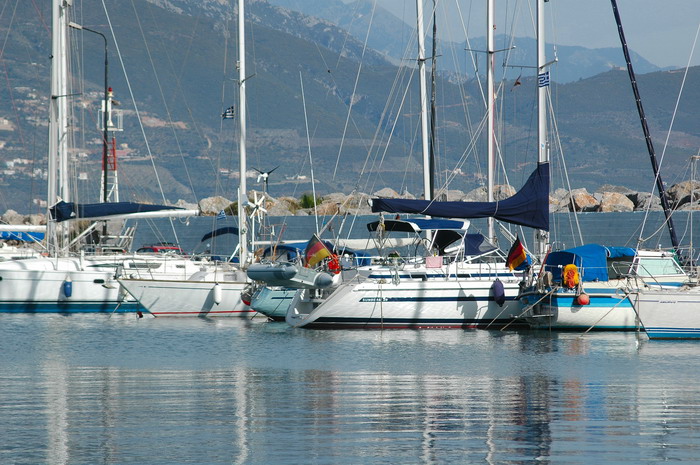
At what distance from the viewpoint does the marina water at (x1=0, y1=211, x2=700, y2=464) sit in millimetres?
13211

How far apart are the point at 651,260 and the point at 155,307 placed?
46.3 feet

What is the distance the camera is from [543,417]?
15.5 meters

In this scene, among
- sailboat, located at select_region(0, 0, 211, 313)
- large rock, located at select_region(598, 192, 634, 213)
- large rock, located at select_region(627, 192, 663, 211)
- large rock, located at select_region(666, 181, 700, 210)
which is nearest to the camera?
sailboat, located at select_region(0, 0, 211, 313)

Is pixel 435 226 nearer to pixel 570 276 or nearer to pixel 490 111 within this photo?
pixel 490 111

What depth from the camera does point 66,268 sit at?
34969mm

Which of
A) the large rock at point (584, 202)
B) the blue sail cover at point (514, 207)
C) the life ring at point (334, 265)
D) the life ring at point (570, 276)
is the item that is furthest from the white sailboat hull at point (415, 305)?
the large rock at point (584, 202)

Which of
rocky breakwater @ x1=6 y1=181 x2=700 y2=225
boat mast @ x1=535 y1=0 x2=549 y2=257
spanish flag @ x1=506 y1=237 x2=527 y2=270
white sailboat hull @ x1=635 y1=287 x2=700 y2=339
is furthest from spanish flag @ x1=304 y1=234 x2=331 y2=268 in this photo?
rocky breakwater @ x1=6 y1=181 x2=700 y2=225

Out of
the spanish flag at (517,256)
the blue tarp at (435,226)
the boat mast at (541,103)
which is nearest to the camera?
the spanish flag at (517,256)

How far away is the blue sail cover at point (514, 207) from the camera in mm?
28344

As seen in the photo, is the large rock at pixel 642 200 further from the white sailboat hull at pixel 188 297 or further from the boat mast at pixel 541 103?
the white sailboat hull at pixel 188 297

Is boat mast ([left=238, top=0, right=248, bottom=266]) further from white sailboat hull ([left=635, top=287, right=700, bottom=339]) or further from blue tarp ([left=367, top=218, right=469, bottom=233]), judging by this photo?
white sailboat hull ([left=635, top=287, right=700, bottom=339])

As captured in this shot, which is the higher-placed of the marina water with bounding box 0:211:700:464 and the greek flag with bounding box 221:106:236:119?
the greek flag with bounding box 221:106:236:119

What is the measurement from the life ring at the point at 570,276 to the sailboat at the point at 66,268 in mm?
12538

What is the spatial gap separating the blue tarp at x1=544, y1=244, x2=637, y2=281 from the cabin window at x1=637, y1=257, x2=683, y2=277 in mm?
1194
